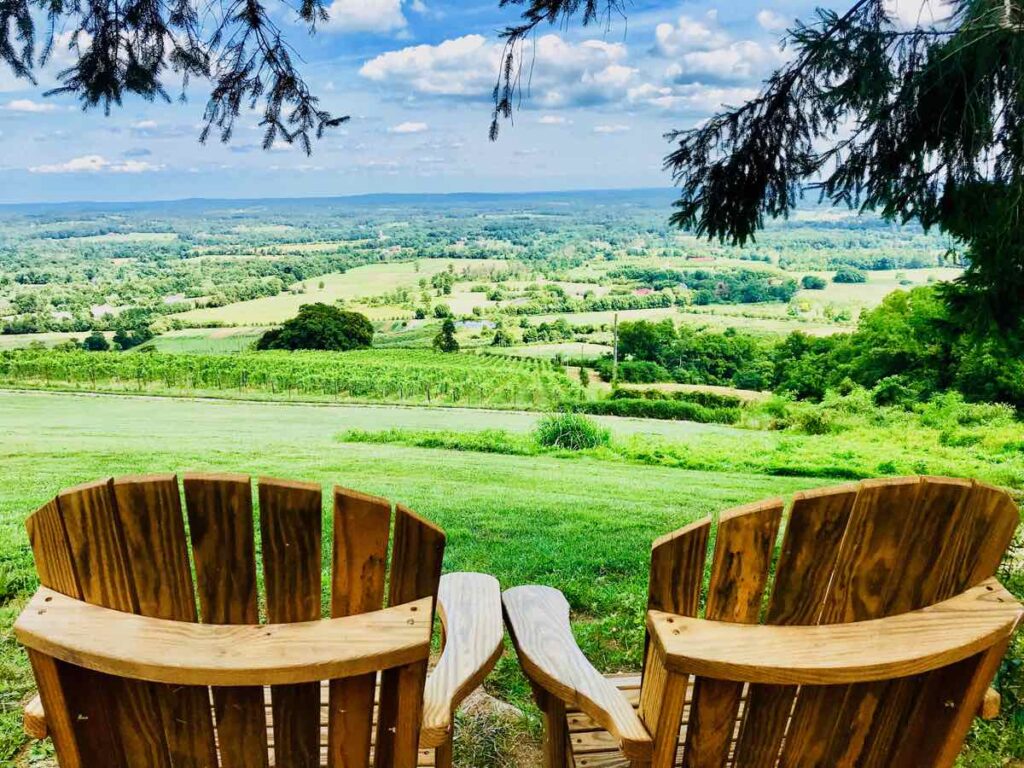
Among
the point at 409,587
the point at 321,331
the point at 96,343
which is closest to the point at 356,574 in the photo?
the point at 409,587

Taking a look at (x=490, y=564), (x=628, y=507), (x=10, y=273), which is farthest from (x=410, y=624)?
(x=10, y=273)

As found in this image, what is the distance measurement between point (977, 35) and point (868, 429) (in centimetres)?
1353

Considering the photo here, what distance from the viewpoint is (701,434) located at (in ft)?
48.4

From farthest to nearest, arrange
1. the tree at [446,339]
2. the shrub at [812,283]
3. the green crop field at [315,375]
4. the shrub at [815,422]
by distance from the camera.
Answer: the shrub at [812,283] < the tree at [446,339] < the shrub at [815,422] < the green crop field at [315,375]

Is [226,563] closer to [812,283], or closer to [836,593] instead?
[836,593]

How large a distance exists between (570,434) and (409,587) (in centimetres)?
1058

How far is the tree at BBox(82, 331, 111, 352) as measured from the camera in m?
15.7

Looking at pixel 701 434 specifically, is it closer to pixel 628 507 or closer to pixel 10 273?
pixel 628 507

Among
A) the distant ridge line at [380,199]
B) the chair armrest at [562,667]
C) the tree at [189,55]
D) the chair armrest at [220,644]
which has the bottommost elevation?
the chair armrest at [562,667]

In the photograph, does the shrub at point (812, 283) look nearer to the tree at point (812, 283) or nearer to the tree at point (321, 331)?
the tree at point (812, 283)

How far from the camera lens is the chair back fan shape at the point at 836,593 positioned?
92cm

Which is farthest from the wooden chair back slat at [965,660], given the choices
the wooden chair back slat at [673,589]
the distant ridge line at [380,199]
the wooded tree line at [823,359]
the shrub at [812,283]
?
the shrub at [812,283]

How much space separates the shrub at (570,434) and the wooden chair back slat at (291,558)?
9.85 m

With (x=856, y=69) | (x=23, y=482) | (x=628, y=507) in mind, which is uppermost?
(x=856, y=69)
